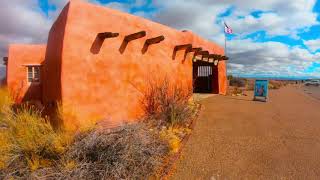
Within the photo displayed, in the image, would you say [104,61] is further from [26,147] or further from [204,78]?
[204,78]

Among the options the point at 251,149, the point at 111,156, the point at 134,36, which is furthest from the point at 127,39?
the point at 251,149

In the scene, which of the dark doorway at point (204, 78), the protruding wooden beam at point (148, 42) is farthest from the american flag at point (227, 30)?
the protruding wooden beam at point (148, 42)

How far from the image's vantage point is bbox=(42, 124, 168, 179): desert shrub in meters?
5.59

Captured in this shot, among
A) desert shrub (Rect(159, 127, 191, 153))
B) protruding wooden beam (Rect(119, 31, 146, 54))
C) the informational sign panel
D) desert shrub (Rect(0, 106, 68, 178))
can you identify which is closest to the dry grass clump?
desert shrub (Rect(0, 106, 68, 178))

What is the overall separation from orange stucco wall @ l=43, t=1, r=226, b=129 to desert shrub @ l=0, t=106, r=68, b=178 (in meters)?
2.10

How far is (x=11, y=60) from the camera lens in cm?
1692

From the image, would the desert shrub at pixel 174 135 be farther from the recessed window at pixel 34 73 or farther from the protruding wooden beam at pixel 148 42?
the recessed window at pixel 34 73

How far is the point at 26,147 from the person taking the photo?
5.96 m

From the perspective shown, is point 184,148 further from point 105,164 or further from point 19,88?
point 19,88

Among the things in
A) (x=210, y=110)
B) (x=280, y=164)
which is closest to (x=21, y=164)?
(x=280, y=164)

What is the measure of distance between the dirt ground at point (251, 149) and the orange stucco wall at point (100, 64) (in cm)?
259

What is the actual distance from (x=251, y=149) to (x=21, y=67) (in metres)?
13.8

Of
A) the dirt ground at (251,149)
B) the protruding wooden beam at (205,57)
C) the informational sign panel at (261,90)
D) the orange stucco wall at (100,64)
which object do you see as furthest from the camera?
the informational sign panel at (261,90)

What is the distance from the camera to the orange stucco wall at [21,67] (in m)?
16.3
